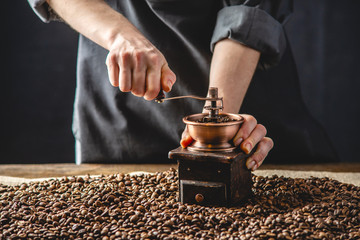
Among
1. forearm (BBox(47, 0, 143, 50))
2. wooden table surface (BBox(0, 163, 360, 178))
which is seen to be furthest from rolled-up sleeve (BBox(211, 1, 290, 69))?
wooden table surface (BBox(0, 163, 360, 178))

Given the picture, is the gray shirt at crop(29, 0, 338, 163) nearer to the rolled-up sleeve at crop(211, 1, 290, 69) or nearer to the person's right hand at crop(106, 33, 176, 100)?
the rolled-up sleeve at crop(211, 1, 290, 69)

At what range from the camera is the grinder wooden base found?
66.9 inches

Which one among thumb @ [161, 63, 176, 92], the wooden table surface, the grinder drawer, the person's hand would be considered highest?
thumb @ [161, 63, 176, 92]

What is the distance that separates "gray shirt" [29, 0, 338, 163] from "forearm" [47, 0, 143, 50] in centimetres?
25

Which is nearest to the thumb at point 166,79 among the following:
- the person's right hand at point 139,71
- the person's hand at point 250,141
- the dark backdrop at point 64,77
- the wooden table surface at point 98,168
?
the person's right hand at point 139,71

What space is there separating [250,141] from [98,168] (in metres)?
1.11

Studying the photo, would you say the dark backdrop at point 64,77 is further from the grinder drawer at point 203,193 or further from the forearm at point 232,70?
the grinder drawer at point 203,193

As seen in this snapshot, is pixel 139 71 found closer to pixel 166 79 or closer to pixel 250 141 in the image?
pixel 166 79

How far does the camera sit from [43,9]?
2477mm

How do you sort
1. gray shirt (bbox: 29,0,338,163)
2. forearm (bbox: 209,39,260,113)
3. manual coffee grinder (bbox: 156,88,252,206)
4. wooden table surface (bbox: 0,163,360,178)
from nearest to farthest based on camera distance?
manual coffee grinder (bbox: 156,88,252,206), forearm (bbox: 209,39,260,113), wooden table surface (bbox: 0,163,360,178), gray shirt (bbox: 29,0,338,163)

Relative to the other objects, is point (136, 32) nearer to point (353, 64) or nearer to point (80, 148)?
point (80, 148)

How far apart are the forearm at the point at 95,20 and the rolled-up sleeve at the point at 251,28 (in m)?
0.61

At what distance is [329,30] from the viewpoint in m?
4.49

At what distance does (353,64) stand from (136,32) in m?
3.31
